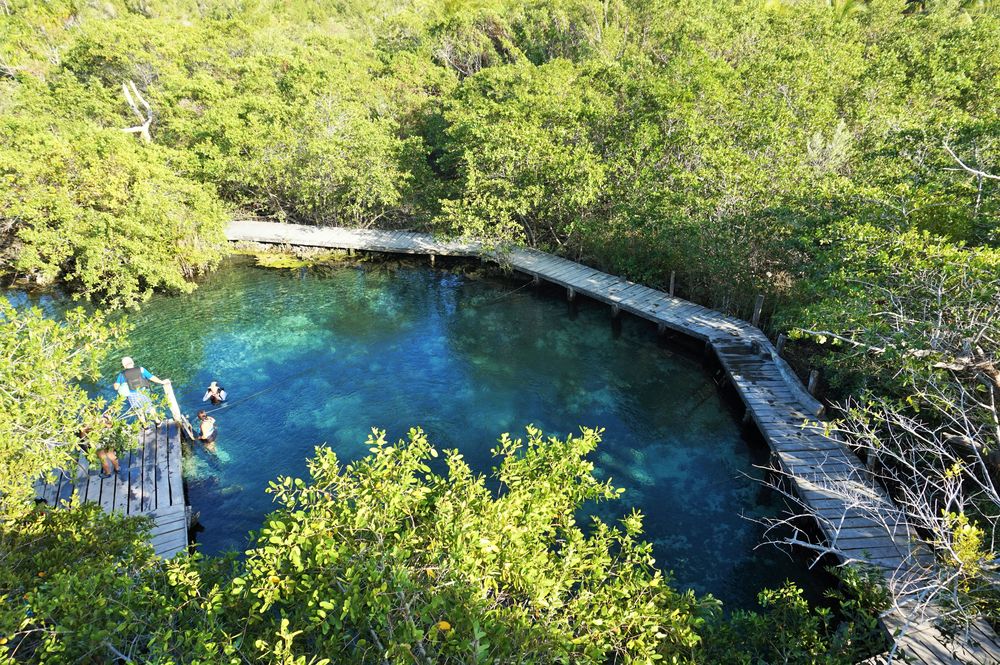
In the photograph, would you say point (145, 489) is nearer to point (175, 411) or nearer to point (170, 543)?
point (170, 543)

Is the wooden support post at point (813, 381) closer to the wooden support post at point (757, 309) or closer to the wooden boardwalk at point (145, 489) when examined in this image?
the wooden support post at point (757, 309)

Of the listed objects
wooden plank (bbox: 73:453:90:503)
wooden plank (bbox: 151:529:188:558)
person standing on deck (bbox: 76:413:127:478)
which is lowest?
wooden plank (bbox: 151:529:188:558)

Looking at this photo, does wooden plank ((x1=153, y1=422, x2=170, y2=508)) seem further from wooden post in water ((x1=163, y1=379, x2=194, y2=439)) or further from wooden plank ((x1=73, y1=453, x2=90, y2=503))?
wooden plank ((x1=73, y1=453, x2=90, y2=503))

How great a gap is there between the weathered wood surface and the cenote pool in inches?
50.4

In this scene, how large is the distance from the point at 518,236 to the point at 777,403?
16035mm

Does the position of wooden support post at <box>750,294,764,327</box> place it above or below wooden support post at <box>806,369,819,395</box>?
above

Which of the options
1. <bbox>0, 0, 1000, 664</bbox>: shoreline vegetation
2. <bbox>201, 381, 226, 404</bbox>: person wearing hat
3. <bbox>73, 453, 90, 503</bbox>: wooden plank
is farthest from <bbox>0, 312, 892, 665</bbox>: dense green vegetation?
<bbox>201, 381, 226, 404</bbox>: person wearing hat

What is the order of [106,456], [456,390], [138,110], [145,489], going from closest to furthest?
[145,489] < [106,456] < [456,390] < [138,110]

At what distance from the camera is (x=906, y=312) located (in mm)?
12766

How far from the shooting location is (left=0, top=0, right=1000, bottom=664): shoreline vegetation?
718 centimetres

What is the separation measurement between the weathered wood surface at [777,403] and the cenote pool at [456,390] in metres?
1.28

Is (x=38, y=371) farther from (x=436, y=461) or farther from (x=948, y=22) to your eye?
(x=948, y=22)

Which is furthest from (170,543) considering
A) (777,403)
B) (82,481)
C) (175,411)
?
(777,403)

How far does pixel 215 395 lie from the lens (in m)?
19.9
